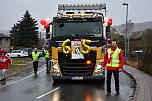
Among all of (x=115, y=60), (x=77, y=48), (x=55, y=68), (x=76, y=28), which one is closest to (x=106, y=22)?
(x=76, y=28)

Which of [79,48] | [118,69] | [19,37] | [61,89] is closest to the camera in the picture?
[118,69]

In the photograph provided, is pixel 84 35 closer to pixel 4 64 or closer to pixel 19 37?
pixel 4 64

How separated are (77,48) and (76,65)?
76 cm

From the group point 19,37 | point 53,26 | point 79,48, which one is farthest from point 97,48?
point 19,37

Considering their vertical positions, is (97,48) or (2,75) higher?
(97,48)

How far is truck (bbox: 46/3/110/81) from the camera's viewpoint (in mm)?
14750

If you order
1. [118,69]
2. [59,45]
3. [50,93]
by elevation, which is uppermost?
[59,45]

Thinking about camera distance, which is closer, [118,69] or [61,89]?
[118,69]

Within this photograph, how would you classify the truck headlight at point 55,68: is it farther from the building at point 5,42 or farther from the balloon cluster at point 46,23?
the building at point 5,42

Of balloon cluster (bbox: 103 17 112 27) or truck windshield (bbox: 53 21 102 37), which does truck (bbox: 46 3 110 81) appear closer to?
truck windshield (bbox: 53 21 102 37)

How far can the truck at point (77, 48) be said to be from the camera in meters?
14.8

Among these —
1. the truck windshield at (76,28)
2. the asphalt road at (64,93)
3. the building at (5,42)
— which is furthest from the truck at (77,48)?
the building at (5,42)

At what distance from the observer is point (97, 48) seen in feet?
48.5

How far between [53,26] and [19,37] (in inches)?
→ 2525
